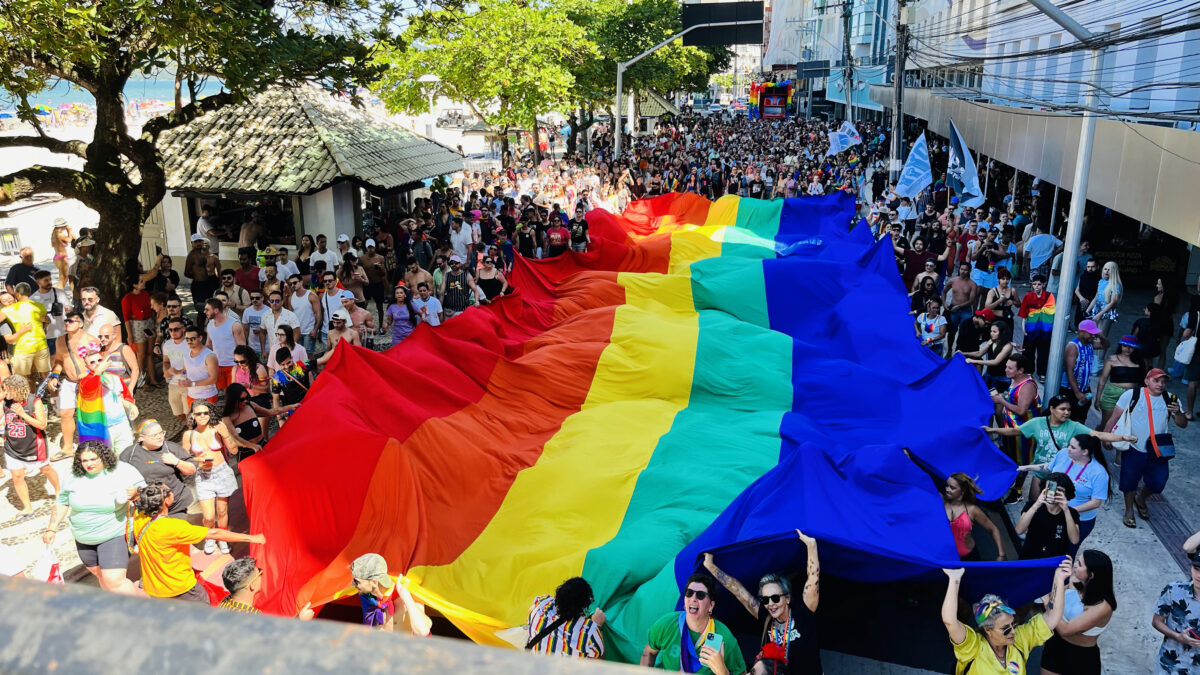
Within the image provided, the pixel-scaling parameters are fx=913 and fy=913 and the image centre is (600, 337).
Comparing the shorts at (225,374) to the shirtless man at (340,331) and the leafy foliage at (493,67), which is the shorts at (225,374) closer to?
the shirtless man at (340,331)

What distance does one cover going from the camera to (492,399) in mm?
9383

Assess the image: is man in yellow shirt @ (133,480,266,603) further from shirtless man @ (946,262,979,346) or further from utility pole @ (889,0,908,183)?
utility pole @ (889,0,908,183)

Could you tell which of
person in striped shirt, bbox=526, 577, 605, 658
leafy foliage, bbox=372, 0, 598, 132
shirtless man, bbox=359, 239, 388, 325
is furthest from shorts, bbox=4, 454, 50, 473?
leafy foliage, bbox=372, 0, 598, 132

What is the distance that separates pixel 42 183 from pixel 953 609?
12.5 meters

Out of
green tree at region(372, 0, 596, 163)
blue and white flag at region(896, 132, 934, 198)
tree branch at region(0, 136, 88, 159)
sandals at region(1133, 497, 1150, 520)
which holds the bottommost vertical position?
sandals at region(1133, 497, 1150, 520)

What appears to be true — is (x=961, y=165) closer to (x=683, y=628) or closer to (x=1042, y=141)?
(x=1042, y=141)

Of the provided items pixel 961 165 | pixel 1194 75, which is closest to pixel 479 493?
pixel 961 165

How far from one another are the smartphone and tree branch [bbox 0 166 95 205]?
11.1 m

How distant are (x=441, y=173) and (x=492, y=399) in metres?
14.0

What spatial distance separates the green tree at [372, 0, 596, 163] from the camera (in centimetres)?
2844

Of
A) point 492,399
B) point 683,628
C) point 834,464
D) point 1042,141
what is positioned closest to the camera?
point 683,628

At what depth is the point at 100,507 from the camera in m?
6.54

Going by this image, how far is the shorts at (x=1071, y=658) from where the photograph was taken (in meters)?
5.42

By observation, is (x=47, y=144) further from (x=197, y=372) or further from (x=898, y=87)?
(x=898, y=87)
